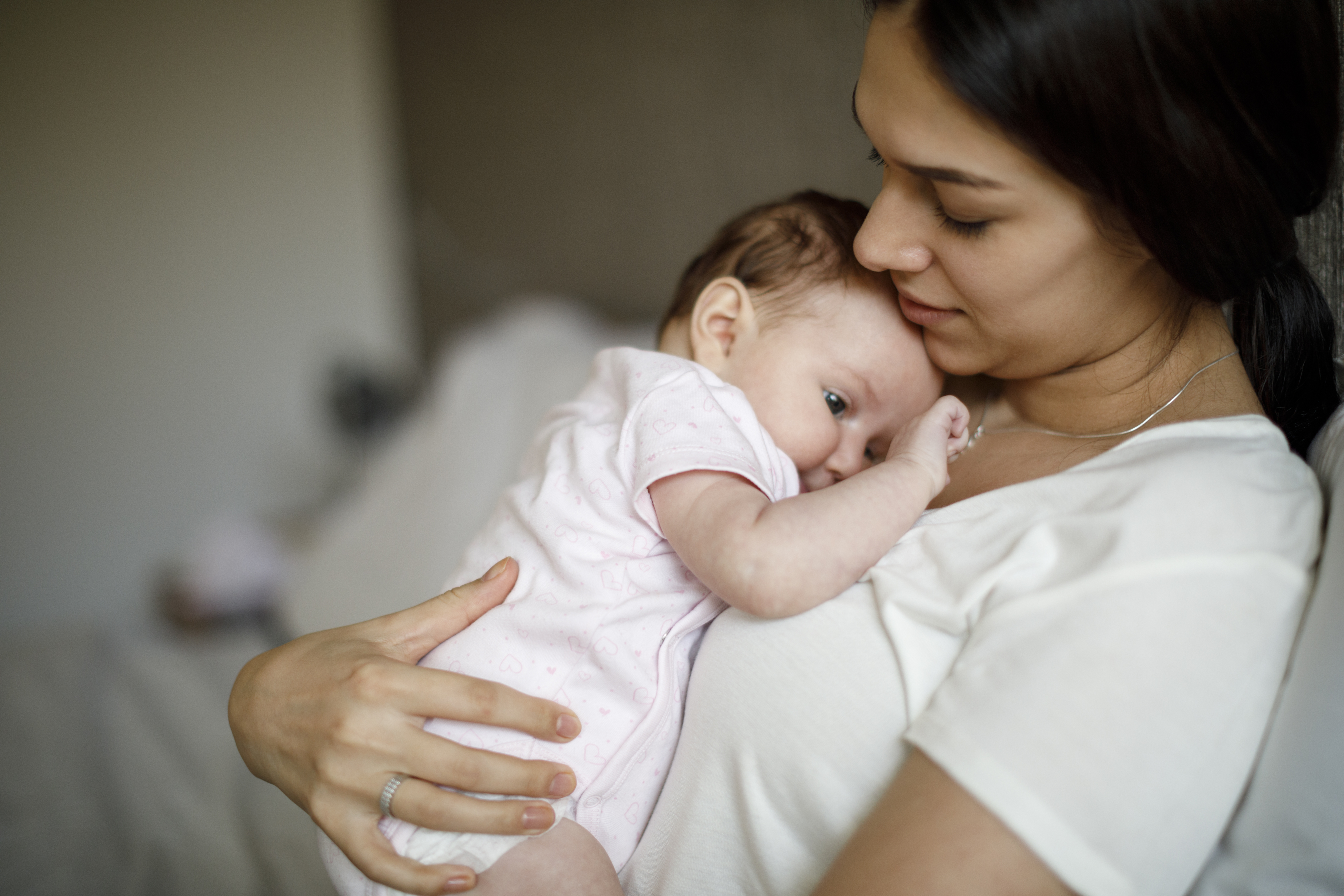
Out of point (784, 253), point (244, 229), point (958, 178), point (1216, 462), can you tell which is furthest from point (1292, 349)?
point (244, 229)

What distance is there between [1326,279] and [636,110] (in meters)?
1.63

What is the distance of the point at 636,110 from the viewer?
2166mm

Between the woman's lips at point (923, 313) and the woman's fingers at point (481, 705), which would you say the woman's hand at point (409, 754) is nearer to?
the woman's fingers at point (481, 705)

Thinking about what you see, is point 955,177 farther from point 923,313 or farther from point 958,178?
point 923,313

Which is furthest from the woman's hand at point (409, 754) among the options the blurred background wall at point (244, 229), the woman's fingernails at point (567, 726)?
the blurred background wall at point (244, 229)

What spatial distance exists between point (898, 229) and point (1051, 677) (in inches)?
19.3

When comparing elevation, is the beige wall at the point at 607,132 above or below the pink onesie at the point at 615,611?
above

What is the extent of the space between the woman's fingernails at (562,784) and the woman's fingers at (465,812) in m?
0.02

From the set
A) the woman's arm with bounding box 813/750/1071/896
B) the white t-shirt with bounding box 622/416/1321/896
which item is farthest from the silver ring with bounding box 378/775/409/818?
the woman's arm with bounding box 813/750/1071/896

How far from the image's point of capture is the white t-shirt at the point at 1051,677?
62 cm

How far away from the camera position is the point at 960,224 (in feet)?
2.72

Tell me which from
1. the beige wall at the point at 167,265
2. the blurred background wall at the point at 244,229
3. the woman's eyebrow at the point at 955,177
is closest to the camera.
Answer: the woman's eyebrow at the point at 955,177

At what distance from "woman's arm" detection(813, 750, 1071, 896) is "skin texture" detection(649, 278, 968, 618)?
0.20 meters

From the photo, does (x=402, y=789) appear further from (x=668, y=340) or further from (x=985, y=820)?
(x=668, y=340)
